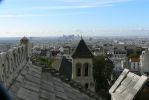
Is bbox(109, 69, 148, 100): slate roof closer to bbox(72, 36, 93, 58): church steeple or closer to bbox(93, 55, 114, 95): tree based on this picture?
bbox(72, 36, 93, 58): church steeple

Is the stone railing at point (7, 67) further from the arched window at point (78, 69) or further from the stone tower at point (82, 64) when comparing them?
the arched window at point (78, 69)

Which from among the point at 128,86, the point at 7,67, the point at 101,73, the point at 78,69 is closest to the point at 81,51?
the point at 78,69

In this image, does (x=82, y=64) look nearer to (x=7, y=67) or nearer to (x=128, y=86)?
(x=128, y=86)

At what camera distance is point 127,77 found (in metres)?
21.1

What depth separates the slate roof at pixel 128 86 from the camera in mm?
17625

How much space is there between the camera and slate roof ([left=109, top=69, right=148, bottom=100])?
1762 cm

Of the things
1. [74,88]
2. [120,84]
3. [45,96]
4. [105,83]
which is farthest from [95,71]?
[45,96]

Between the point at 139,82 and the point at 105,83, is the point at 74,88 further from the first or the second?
the point at 105,83

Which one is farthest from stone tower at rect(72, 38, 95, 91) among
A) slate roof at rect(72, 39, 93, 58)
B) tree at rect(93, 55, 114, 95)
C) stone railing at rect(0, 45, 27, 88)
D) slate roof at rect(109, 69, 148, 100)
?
stone railing at rect(0, 45, 27, 88)

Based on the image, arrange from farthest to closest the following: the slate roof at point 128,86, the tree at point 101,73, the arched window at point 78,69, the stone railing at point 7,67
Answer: the tree at point 101,73 → the arched window at point 78,69 → the slate roof at point 128,86 → the stone railing at point 7,67

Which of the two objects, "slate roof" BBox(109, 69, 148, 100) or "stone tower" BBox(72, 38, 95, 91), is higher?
"slate roof" BBox(109, 69, 148, 100)

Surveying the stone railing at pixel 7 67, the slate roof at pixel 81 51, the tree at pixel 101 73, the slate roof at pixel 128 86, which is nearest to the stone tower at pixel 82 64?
the slate roof at pixel 81 51

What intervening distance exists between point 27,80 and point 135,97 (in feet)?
24.2

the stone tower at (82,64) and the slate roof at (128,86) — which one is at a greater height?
the slate roof at (128,86)
